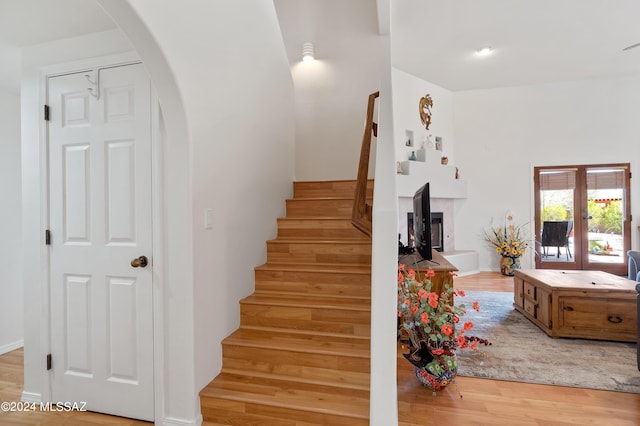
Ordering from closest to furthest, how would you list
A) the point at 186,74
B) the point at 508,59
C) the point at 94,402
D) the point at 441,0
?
the point at 186,74, the point at 94,402, the point at 441,0, the point at 508,59

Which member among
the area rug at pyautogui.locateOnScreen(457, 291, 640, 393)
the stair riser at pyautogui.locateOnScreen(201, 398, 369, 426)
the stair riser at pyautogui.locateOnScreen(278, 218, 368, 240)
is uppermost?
the stair riser at pyautogui.locateOnScreen(278, 218, 368, 240)

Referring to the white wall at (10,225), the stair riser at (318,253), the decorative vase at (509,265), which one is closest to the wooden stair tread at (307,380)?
the stair riser at (318,253)

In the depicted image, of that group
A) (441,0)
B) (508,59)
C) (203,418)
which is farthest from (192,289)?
(508,59)

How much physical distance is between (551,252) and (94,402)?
23.2 feet

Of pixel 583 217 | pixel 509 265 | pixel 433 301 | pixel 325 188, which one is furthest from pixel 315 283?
pixel 583 217

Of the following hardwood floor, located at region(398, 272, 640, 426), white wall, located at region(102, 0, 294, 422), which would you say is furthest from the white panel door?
hardwood floor, located at region(398, 272, 640, 426)

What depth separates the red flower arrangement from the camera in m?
2.06

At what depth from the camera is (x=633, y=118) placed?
564 cm

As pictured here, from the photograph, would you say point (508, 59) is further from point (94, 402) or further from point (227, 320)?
point (94, 402)

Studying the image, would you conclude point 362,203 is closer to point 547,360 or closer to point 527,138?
point 547,360

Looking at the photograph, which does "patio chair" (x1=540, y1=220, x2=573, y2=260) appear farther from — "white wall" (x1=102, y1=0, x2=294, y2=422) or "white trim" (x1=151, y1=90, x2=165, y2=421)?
"white trim" (x1=151, y1=90, x2=165, y2=421)

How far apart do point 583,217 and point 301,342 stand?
6.39 m

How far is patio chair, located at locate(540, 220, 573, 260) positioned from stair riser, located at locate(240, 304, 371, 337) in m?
5.58

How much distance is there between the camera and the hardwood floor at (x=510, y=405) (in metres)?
1.80
